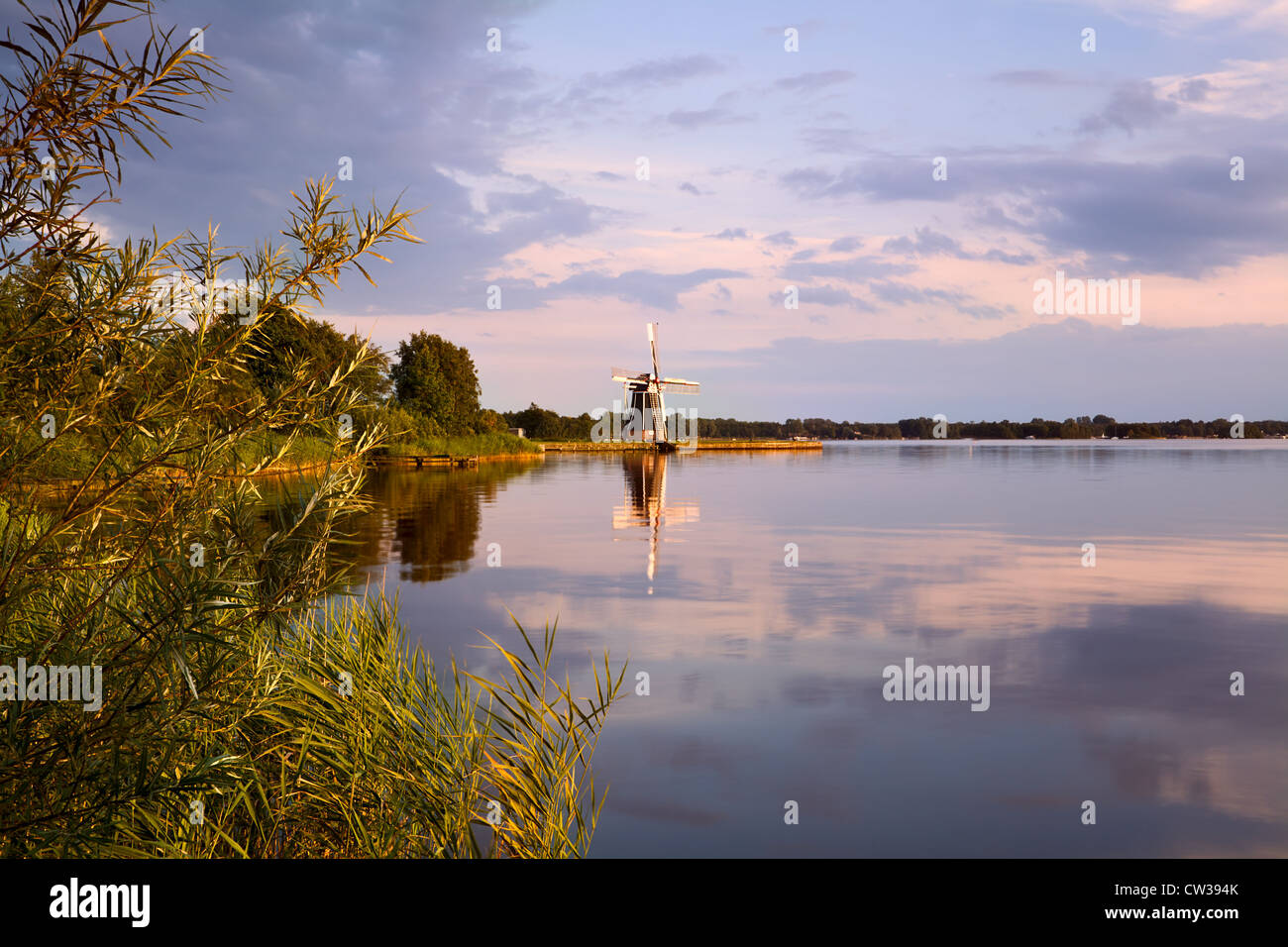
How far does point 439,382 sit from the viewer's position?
303ft

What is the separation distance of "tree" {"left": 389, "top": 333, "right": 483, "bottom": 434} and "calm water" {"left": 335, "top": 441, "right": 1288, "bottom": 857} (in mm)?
58663

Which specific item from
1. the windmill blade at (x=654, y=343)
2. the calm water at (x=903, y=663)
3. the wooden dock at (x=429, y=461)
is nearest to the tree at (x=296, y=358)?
the calm water at (x=903, y=663)

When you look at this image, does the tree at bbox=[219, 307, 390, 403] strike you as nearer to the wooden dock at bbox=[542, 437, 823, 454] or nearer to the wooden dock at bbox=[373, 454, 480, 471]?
the wooden dock at bbox=[373, 454, 480, 471]

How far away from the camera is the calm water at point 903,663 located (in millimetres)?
9125

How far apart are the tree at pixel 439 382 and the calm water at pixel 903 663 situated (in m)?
58.7

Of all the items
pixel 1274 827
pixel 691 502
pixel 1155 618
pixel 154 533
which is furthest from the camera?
pixel 691 502

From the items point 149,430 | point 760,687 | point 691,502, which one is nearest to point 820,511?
point 691,502

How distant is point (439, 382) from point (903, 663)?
272ft

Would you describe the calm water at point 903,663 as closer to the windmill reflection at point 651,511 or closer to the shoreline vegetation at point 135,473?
the windmill reflection at point 651,511

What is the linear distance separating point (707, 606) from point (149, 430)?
15.6 m

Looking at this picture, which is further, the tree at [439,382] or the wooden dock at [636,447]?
the wooden dock at [636,447]

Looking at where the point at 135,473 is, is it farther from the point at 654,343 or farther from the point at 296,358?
the point at 654,343

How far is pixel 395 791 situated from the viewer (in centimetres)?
630

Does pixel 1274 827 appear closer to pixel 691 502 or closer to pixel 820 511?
pixel 820 511
